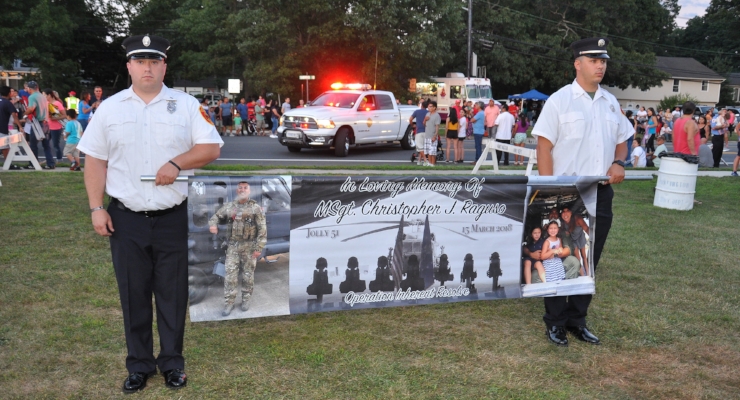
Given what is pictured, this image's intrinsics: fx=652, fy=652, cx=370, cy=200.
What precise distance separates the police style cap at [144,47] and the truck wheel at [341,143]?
1577cm

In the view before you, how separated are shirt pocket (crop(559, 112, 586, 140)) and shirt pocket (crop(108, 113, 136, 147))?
2916 mm

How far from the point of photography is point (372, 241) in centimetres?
470

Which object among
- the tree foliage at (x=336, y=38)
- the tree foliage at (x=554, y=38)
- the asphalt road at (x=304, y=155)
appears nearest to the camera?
the asphalt road at (x=304, y=155)

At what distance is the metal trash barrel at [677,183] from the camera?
1091cm

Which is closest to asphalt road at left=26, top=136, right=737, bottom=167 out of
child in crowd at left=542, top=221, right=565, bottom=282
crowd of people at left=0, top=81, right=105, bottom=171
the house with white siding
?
crowd of people at left=0, top=81, right=105, bottom=171

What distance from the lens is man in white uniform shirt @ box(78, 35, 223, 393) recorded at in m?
3.66

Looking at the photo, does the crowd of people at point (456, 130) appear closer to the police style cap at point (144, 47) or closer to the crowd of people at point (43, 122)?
the crowd of people at point (43, 122)

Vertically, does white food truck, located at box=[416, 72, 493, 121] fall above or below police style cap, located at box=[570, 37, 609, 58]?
above

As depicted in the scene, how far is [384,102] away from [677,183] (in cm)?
1167

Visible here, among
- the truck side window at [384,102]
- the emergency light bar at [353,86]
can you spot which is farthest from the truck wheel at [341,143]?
the emergency light bar at [353,86]

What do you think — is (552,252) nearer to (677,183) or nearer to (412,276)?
(412,276)

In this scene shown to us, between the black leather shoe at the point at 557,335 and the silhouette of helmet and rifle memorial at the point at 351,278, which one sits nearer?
the silhouette of helmet and rifle memorial at the point at 351,278

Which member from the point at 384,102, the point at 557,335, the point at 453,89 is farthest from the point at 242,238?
the point at 453,89

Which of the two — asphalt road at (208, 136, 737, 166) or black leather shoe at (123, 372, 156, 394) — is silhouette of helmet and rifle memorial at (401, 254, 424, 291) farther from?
asphalt road at (208, 136, 737, 166)
